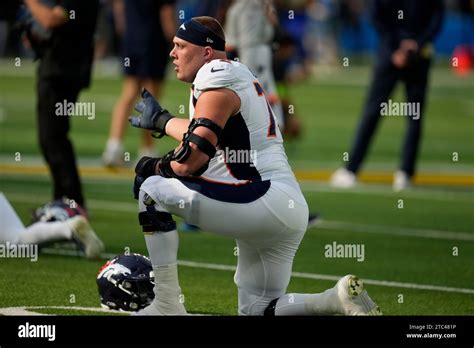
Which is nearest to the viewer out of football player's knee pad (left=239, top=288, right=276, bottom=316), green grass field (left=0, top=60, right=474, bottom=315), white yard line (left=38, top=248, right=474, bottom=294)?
football player's knee pad (left=239, top=288, right=276, bottom=316)

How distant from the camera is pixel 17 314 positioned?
8.42 meters

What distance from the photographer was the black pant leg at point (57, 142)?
12.2 m

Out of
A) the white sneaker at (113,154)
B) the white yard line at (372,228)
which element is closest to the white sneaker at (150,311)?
the white yard line at (372,228)

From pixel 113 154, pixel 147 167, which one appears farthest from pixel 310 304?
pixel 113 154

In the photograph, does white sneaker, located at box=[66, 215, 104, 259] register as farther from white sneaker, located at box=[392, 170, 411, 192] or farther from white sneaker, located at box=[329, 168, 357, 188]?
white sneaker, located at box=[392, 170, 411, 192]

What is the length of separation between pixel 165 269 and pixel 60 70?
4569 millimetres

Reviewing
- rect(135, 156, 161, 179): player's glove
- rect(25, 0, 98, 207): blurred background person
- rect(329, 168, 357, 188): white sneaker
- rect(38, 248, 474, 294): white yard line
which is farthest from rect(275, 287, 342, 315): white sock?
rect(329, 168, 357, 188): white sneaker

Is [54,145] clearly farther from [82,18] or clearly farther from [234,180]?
[234,180]

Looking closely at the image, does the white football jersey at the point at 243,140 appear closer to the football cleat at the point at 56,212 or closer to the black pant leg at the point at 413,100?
the football cleat at the point at 56,212

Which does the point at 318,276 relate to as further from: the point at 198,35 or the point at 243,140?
the point at 198,35

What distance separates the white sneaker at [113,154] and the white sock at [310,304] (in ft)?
28.2

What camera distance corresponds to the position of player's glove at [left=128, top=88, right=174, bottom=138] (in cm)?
841
